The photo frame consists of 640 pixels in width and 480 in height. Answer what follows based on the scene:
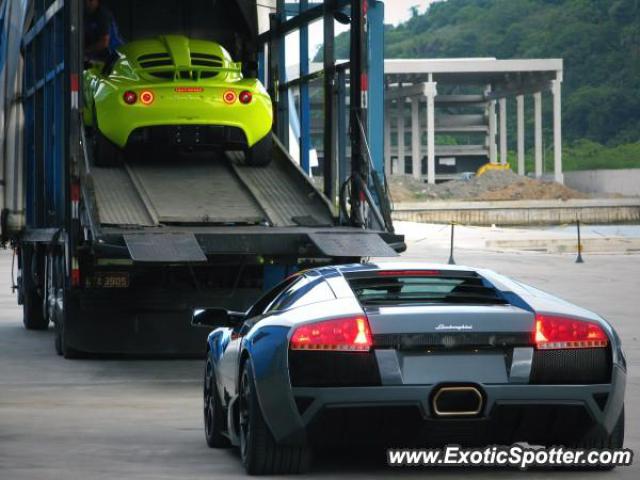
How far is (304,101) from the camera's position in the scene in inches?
711

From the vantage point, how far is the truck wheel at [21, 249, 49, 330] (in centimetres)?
2033

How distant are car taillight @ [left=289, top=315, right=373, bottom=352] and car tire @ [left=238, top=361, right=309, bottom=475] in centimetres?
37

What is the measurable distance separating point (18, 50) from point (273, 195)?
146 inches

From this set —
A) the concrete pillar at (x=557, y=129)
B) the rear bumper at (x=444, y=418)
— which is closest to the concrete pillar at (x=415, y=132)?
the concrete pillar at (x=557, y=129)

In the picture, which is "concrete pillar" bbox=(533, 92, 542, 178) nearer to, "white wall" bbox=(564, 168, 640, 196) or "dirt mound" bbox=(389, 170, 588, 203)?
"dirt mound" bbox=(389, 170, 588, 203)

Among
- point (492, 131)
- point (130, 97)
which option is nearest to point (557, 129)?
point (492, 131)

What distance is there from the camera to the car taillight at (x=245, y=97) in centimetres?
1753

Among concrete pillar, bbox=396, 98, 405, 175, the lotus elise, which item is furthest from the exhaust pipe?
concrete pillar, bbox=396, 98, 405, 175

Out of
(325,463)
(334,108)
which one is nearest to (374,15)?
(334,108)

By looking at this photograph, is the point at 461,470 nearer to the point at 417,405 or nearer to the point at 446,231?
the point at 417,405

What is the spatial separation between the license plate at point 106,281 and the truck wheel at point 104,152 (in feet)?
5.89

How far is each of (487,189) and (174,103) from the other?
3641 inches

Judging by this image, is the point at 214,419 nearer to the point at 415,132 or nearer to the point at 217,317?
the point at 217,317

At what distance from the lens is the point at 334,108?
1736 cm
